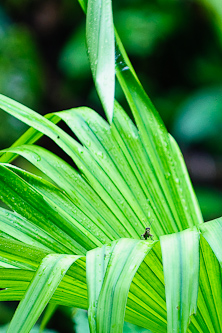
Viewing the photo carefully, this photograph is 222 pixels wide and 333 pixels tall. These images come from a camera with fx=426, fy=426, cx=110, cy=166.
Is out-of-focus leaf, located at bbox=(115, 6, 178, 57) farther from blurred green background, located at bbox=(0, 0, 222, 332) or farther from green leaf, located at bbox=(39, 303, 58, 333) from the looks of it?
green leaf, located at bbox=(39, 303, 58, 333)

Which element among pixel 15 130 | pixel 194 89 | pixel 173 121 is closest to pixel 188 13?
pixel 194 89

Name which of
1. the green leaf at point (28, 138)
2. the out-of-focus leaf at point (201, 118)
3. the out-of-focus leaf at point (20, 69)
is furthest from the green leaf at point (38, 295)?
the out-of-focus leaf at point (20, 69)

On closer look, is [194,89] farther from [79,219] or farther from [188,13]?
[79,219]

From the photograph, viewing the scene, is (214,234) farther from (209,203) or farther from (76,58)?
(76,58)

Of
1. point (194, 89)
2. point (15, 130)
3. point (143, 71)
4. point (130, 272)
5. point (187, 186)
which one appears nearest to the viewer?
point (130, 272)

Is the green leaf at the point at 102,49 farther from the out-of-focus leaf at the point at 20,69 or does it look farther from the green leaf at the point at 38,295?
the out-of-focus leaf at the point at 20,69

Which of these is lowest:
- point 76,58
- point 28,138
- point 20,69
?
point 28,138

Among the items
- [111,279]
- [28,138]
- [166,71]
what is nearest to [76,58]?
[166,71]
